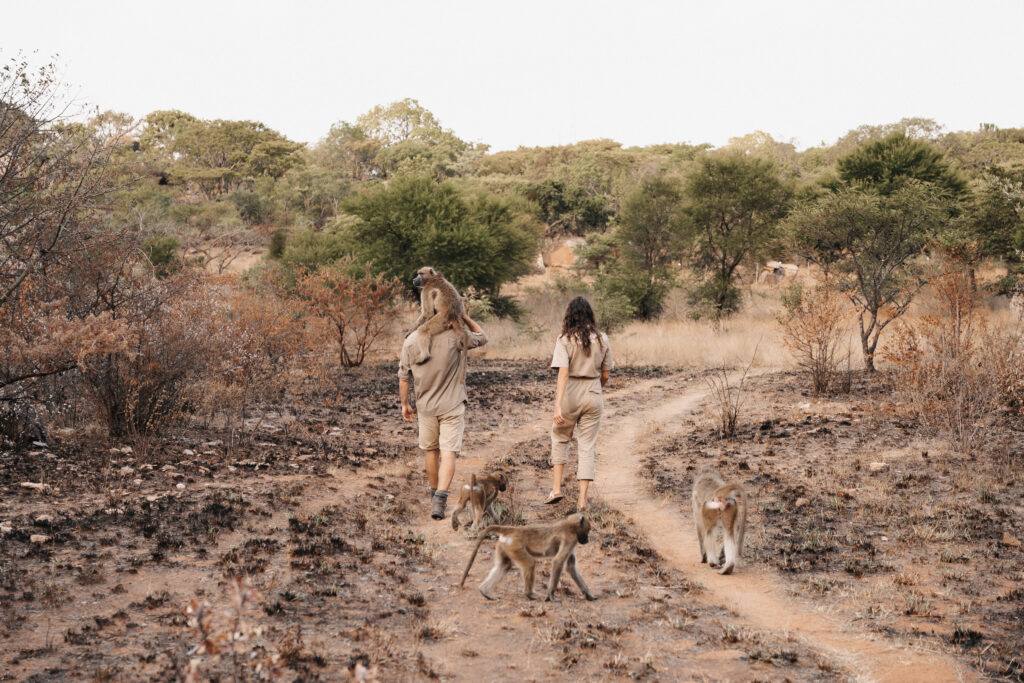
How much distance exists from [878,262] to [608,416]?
24.3 ft

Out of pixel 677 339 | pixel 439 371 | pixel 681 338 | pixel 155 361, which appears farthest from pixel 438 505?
pixel 681 338

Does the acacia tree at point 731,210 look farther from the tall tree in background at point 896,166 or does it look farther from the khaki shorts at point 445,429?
the khaki shorts at point 445,429

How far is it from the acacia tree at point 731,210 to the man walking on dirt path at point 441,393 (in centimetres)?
2337

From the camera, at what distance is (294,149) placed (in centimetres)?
5725

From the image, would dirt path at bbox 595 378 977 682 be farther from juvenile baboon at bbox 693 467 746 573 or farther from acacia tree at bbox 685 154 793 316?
acacia tree at bbox 685 154 793 316

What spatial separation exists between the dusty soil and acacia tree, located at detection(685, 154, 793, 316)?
20.6 metres

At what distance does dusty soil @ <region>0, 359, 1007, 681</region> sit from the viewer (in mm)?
4094

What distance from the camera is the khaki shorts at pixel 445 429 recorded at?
21.8ft

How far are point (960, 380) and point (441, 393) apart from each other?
6433 millimetres

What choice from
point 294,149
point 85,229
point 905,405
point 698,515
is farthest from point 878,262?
point 294,149

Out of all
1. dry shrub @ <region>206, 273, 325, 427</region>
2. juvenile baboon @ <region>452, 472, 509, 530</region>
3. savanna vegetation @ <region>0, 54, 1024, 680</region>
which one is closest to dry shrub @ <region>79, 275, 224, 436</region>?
savanna vegetation @ <region>0, 54, 1024, 680</region>

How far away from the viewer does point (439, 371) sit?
21.5 feet

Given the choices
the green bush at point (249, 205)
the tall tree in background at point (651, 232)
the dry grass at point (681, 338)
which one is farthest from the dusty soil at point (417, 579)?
the green bush at point (249, 205)

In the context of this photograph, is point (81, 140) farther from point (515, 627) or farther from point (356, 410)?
point (515, 627)
